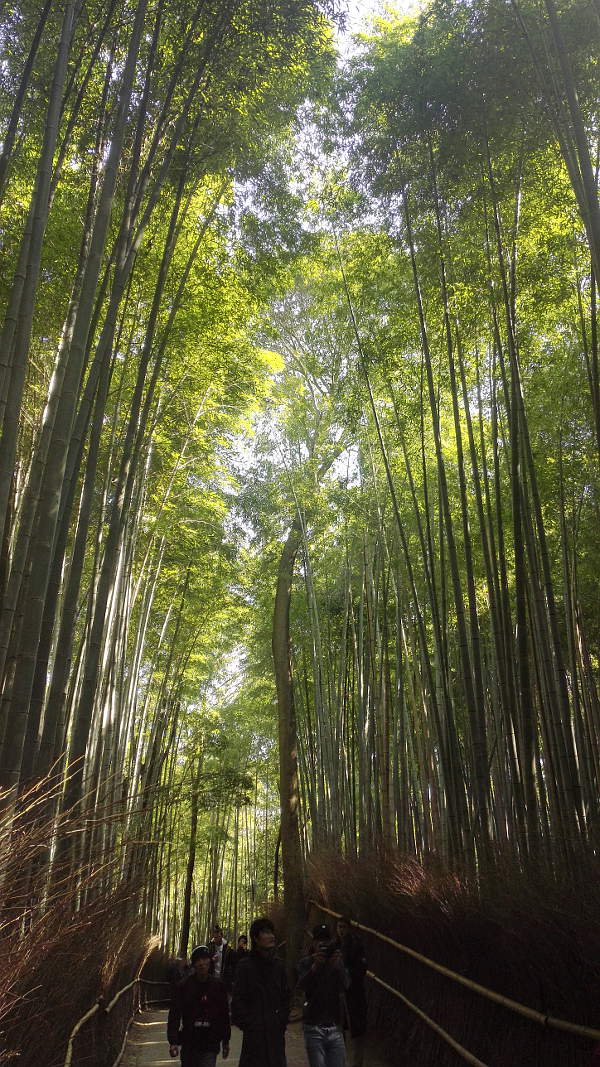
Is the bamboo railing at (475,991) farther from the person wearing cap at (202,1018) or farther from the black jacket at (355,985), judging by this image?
the person wearing cap at (202,1018)

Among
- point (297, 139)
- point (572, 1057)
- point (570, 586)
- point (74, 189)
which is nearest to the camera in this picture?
point (572, 1057)

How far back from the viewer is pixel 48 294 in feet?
17.2

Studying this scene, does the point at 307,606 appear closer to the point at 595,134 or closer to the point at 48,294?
the point at 48,294

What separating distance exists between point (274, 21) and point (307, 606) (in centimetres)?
687

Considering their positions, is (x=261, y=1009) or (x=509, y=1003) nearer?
(x=261, y=1009)

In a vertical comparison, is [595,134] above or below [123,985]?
above

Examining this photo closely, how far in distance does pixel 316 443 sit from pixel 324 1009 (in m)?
6.18

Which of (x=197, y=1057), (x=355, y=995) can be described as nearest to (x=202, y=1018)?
(x=197, y=1057)

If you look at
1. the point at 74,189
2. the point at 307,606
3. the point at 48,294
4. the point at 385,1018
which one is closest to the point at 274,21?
the point at 74,189

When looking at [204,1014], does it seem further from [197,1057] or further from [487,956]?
[487,956]

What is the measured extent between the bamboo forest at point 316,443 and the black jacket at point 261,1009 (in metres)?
0.06

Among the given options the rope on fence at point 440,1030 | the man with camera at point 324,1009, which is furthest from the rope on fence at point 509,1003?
the man with camera at point 324,1009

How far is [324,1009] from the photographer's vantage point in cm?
312

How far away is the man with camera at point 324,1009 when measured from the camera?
121 inches
